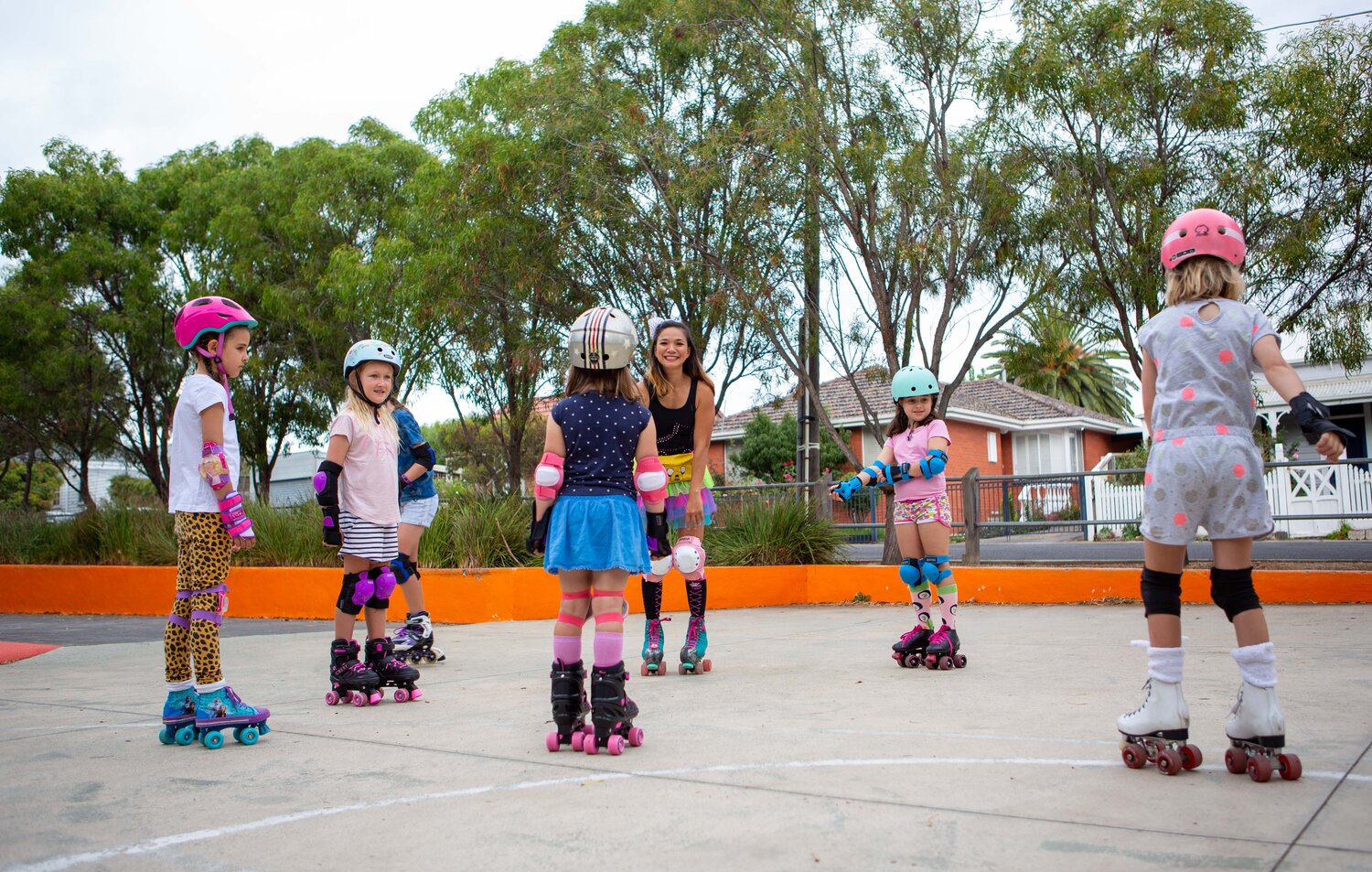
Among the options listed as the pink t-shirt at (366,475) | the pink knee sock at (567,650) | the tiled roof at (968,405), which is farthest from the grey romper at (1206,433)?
the tiled roof at (968,405)

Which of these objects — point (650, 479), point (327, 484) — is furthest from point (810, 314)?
point (650, 479)

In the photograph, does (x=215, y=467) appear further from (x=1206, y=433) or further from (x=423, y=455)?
(x=1206, y=433)

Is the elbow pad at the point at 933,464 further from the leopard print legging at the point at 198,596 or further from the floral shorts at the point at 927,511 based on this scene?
the leopard print legging at the point at 198,596

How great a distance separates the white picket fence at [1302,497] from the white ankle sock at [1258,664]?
734 cm

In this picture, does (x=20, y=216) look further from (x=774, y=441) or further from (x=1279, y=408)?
(x=1279, y=408)

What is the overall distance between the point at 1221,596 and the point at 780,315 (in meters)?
10.3

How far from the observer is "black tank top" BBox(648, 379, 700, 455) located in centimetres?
571

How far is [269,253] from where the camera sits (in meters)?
23.9

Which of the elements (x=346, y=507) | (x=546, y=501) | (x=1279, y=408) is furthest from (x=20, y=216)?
(x=1279, y=408)

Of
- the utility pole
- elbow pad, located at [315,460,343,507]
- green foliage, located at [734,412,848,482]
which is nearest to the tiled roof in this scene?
green foliage, located at [734,412,848,482]

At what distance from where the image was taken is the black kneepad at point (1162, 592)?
347 cm

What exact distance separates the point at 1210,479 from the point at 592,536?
218 centimetres

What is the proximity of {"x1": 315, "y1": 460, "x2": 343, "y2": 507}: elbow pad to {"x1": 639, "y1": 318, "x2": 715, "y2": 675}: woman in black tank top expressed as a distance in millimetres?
1675

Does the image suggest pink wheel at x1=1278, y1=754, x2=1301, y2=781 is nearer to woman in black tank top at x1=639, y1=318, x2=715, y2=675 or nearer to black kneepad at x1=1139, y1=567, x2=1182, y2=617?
black kneepad at x1=1139, y1=567, x2=1182, y2=617
